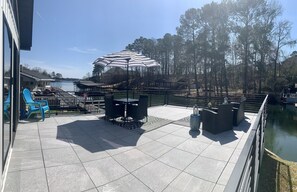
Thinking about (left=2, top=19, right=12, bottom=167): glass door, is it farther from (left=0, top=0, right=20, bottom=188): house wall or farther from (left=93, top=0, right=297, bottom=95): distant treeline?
(left=93, top=0, right=297, bottom=95): distant treeline

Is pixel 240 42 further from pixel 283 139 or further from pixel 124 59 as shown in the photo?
pixel 124 59

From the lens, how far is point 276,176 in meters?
4.40

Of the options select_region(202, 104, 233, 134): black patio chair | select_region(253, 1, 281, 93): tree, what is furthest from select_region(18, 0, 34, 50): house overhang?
select_region(253, 1, 281, 93): tree

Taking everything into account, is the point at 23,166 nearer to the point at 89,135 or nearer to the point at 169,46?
the point at 89,135

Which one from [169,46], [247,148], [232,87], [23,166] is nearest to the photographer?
[247,148]

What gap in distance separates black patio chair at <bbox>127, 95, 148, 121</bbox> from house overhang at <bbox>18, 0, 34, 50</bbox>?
3.34 meters

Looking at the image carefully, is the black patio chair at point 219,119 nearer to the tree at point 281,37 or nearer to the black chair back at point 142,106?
the black chair back at point 142,106

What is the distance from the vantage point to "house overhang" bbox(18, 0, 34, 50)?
446 cm

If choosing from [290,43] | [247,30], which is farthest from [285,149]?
[290,43]

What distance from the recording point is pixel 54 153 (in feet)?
A: 10.1

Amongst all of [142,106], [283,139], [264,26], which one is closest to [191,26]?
[264,26]

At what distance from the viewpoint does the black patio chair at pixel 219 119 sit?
14.8ft

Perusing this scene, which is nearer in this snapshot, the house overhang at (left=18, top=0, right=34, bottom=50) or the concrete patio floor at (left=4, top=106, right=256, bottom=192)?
the concrete patio floor at (left=4, top=106, right=256, bottom=192)

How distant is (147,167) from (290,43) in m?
24.5
